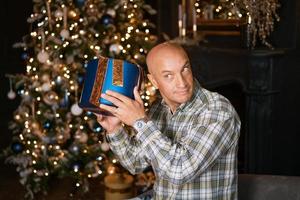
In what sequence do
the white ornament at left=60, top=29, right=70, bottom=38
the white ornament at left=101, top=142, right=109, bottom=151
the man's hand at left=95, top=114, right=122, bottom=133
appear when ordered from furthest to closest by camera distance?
the white ornament at left=101, top=142, right=109, bottom=151 → the white ornament at left=60, top=29, right=70, bottom=38 → the man's hand at left=95, top=114, right=122, bottom=133

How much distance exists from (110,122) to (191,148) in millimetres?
318

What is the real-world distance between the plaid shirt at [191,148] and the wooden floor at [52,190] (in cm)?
205

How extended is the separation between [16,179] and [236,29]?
211 centimetres

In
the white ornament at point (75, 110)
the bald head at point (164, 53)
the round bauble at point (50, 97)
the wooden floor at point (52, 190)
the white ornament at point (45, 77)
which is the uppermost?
the bald head at point (164, 53)

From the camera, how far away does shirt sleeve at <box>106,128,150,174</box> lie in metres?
1.80

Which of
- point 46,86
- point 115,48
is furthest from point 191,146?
point 46,86

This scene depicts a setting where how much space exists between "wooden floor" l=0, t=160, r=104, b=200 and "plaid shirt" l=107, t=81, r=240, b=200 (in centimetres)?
205

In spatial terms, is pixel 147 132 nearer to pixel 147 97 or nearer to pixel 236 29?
pixel 147 97

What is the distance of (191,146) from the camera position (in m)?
1.55

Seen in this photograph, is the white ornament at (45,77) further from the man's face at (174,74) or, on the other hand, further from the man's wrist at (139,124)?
the man's wrist at (139,124)

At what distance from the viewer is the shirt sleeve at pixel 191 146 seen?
1.50m

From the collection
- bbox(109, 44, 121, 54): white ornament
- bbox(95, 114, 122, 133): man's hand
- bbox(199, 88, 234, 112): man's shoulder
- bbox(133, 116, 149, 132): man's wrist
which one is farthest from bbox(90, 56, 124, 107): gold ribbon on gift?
bbox(109, 44, 121, 54): white ornament

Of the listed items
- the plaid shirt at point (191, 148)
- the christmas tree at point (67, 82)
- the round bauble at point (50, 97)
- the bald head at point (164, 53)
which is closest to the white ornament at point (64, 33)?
the christmas tree at point (67, 82)

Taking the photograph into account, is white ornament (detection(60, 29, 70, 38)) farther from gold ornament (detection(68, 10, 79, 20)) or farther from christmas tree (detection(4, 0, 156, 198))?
gold ornament (detection(68, 10, 79, 20))
